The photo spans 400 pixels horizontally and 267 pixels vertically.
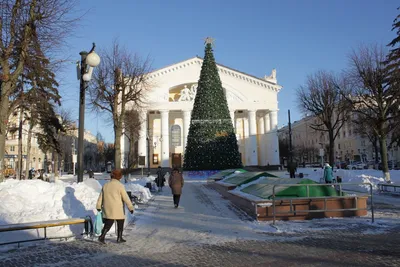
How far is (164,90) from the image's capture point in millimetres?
60719

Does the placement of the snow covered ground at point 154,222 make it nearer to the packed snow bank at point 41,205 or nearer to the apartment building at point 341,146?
the packed snow bank at point 41,205

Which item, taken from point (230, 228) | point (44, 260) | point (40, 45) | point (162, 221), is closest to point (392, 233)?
point (230, 228)

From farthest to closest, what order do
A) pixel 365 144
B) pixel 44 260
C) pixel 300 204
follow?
pixel 365 144 → pixel 300 204 → pixel 44 260

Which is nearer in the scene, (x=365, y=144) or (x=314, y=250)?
(x=314, y=250)

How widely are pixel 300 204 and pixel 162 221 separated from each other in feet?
14.0

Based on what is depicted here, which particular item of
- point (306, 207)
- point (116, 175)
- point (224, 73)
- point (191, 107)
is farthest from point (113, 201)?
point (224, 73)

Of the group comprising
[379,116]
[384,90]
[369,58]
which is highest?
[369,58]

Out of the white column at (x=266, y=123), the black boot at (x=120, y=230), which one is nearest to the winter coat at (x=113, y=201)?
the black boot at (x=120, y=230)

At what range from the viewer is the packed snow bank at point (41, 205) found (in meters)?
8.39

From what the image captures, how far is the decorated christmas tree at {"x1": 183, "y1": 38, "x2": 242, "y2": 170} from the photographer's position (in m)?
39.8

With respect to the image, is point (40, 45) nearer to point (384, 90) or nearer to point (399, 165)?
point (384, 90)

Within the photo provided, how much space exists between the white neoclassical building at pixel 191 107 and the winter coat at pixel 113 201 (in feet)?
165

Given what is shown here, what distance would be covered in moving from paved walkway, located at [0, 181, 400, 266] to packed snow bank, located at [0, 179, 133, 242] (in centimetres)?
67

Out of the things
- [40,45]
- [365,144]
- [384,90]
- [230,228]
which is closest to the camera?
[230,228]
